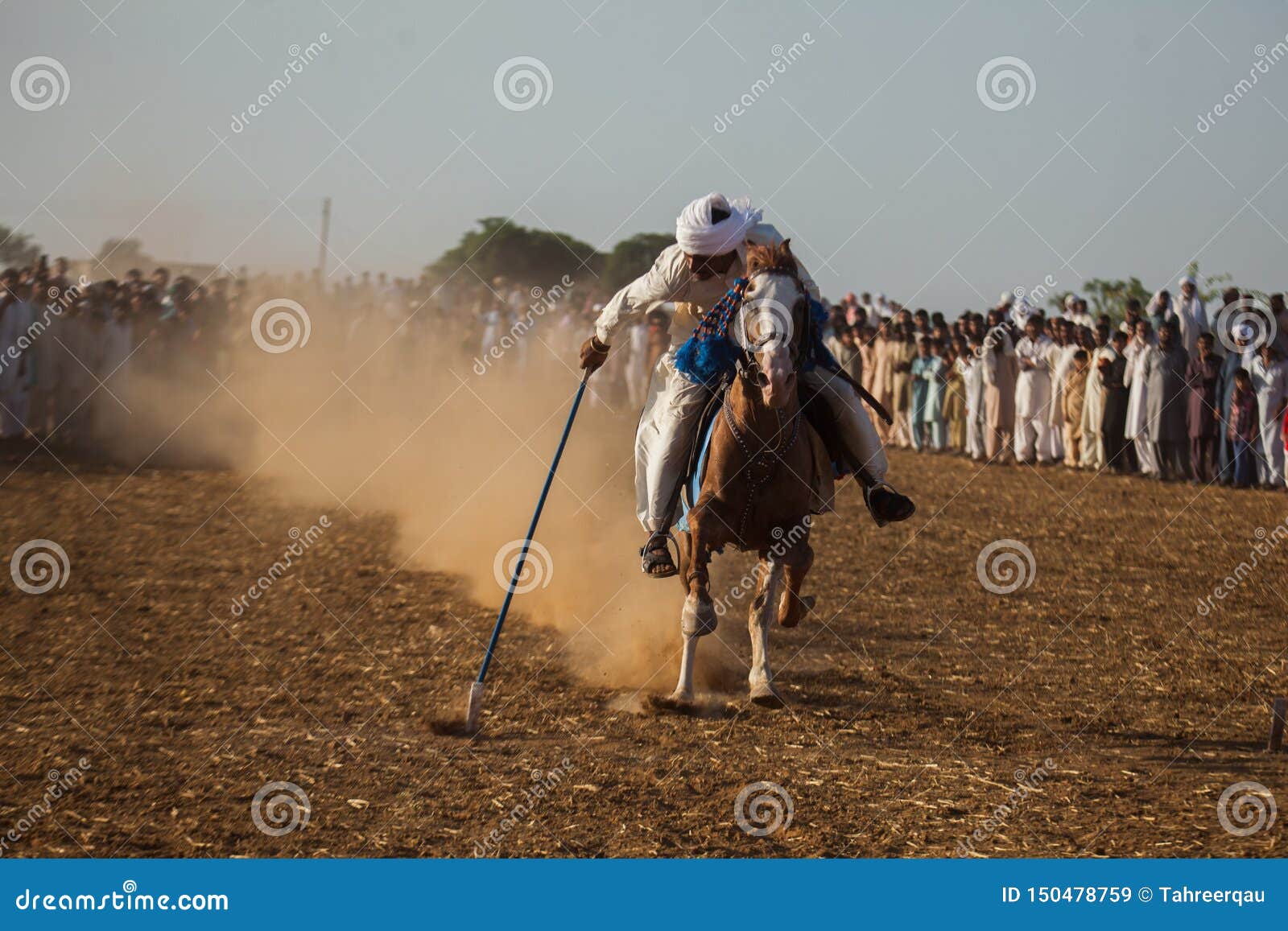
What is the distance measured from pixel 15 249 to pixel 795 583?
1927 cm

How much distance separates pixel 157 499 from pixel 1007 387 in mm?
13225

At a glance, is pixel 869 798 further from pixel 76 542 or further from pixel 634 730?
pixel 76 542

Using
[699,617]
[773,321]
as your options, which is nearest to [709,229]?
[773,321]

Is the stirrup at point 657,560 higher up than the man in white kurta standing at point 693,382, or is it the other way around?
the man in white kurta standing at point 693,382

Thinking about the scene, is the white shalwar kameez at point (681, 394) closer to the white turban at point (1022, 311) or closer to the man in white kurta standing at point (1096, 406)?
the man in white kurta standing at point (1096, 406)

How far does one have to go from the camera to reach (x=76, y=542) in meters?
13.9

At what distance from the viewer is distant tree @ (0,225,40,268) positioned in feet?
75.0

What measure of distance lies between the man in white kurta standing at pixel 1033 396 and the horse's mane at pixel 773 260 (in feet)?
48.5

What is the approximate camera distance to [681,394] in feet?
28.8

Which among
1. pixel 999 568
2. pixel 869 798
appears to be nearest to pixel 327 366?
pixel 999 568

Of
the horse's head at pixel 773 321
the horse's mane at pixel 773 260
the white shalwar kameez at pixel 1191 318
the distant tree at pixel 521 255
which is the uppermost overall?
the distant tree at pixel 521 255

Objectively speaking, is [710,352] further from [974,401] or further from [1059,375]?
[974,401]

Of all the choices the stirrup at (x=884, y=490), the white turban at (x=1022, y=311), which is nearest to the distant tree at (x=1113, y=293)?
the white turban at (x=1022, y=311)

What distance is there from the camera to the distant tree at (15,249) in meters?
22.9
